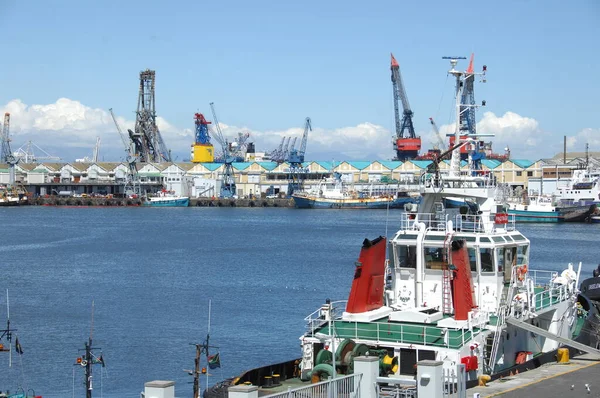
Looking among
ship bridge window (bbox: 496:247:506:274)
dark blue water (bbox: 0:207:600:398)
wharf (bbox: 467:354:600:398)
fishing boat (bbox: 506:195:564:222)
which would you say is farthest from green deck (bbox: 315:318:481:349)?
fishing boat (bbox: 506:195:564:222)

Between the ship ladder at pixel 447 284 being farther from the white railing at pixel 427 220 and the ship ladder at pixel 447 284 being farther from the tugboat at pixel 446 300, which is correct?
the white railing at pixel 427 220

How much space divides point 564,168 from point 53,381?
166 metres

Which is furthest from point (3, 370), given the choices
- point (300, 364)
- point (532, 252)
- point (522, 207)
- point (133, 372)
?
point (522, 207)

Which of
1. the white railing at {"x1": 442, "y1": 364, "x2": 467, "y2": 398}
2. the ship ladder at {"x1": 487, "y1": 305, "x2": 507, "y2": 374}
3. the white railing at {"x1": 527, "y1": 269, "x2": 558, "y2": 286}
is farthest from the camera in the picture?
the white railing at {"x1": 527, "y1": 269, "x2": 558, "y2": 286}

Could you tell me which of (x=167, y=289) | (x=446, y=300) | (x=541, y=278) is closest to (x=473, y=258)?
(x=446, y=300)

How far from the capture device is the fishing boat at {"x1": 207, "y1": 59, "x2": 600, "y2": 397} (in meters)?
21.3

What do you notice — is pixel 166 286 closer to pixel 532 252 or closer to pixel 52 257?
pixel 52 257

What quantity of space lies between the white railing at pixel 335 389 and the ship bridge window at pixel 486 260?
6.92 meters

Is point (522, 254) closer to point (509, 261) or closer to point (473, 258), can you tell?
point (509, 261)

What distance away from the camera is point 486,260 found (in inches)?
934

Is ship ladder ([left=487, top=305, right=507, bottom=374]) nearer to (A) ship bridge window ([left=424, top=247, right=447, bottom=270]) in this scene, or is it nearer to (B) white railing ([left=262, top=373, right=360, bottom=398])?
(A) ship bridge window ([left=424, top=247, right=447, bottom=270])

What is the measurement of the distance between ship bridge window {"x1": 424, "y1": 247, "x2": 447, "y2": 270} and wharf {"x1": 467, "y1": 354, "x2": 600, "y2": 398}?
3712 millimetres

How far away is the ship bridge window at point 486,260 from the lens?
2366 cm

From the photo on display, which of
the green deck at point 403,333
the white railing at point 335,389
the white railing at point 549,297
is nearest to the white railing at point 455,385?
the white railing at point 335,389
